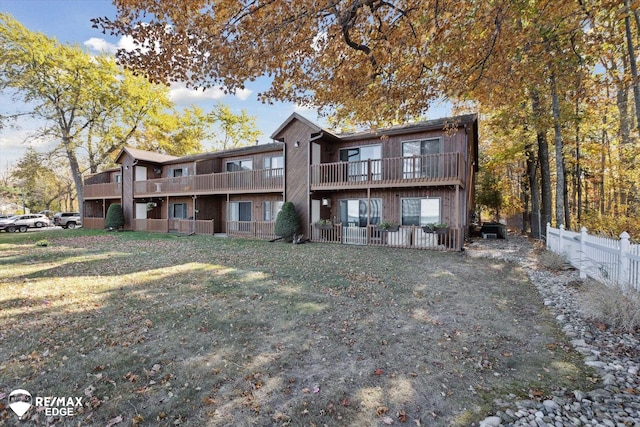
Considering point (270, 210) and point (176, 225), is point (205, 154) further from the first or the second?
point (270, 210)

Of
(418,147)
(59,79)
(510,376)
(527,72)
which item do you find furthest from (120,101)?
(510,376)

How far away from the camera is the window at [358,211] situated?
1476 cm

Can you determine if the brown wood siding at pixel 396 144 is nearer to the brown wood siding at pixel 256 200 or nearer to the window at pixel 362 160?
the window at pixel 362 160

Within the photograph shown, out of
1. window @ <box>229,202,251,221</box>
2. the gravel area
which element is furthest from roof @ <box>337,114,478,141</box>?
the gravel area

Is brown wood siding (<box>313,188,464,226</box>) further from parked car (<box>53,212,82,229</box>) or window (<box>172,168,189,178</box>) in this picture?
parked car (<box>53,212,82,229</box>)

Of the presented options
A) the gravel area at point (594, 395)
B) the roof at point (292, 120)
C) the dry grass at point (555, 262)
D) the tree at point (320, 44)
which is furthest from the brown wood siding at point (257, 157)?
the gravel area at point (594, 395)

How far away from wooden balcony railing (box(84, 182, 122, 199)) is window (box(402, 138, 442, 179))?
22.0 metres

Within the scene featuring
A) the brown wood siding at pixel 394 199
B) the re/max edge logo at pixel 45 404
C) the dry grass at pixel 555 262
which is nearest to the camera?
the re/max edge logo at pixel 45 404

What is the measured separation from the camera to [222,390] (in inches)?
118

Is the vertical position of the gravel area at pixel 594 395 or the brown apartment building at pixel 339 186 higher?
the brown apartment building at pixel 339 186

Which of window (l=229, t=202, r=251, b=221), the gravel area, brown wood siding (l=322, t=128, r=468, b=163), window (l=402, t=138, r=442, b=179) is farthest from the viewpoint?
window (l=229, t=202, r=251, b=221)

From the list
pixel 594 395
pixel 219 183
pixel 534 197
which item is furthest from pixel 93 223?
pixel 534 197

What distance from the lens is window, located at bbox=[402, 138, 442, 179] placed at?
12.6 metres

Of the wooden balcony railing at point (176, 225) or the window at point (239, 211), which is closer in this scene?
the wooden balcony railing at point (176, 225)
